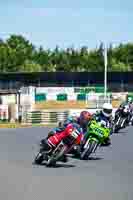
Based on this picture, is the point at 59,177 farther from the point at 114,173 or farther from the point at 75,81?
the point at 75,81

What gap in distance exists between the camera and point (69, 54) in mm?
140000

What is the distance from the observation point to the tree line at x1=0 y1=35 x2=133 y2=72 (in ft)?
411

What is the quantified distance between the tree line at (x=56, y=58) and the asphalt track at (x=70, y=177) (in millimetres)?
105663

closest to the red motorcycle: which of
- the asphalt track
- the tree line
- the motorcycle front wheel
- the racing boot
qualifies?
the racing boot

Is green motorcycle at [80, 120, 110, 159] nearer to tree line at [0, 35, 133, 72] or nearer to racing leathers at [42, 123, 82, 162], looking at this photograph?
racing leathers at [42, 123, 82, 162]

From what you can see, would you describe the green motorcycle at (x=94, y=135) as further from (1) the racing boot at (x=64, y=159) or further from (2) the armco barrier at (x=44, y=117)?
(2) the armco barrier at (x=44, y=117)

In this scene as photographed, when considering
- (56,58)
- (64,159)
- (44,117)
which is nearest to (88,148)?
(64,159)

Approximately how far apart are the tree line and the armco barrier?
3285 inches

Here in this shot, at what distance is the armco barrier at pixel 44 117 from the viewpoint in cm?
3988

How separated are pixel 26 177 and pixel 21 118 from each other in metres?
27.4

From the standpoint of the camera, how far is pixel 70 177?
13.1 metres

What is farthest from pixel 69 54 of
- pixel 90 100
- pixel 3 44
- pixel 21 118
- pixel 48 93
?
pixel 21 118

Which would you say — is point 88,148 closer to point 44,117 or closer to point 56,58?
point 44,117

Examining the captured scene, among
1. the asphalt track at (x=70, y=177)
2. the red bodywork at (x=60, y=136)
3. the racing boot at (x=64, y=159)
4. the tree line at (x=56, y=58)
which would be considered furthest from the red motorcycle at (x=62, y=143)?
the tree line at (x=56, y=58)
